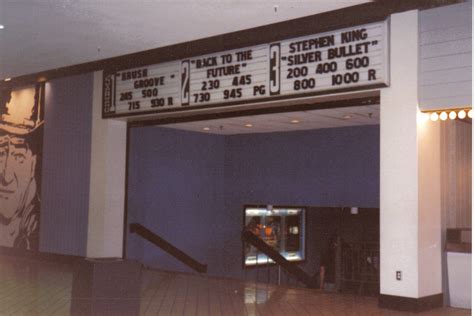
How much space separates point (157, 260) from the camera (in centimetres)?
1154

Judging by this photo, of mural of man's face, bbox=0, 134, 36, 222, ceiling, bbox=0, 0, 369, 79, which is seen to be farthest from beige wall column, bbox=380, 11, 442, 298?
mural of man's face, bbox=0, 134, 36, 222

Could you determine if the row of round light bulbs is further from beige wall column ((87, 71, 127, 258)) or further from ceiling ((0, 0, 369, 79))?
beige wall column ((87, 71, 127, 258))

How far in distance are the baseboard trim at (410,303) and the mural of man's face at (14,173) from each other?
7.18 m

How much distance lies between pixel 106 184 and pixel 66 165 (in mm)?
1253

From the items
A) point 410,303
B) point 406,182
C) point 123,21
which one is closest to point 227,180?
point 123,21

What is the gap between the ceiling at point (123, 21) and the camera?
21.2 ft

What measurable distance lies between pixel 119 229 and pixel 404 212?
5011 millimetres

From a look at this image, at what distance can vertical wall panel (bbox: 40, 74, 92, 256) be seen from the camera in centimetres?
1006

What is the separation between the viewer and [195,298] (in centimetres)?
723

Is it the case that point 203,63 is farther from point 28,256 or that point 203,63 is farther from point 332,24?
point 28,256

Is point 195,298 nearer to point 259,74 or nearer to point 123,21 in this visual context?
point 259,74

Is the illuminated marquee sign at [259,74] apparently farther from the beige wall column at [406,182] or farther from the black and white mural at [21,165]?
the black and white mural at [21,165]

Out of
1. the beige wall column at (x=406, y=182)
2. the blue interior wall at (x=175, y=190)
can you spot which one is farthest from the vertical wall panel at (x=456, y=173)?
the blue interior wall at (x=175, y=190)

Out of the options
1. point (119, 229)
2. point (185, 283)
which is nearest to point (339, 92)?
point (185, 283)
